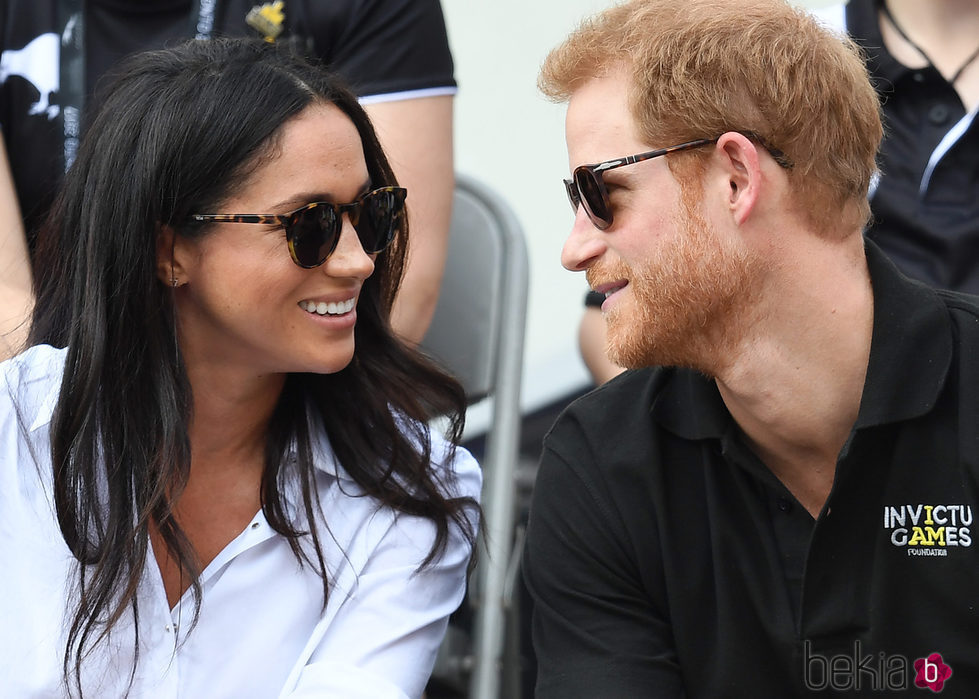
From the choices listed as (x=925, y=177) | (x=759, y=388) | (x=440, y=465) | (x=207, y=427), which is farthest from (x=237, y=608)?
(x=925, y=177)

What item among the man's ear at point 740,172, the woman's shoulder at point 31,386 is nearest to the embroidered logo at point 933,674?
the man's ear at point 740,172

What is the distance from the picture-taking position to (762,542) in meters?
2.06

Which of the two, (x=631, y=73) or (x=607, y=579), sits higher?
(x=631, y=73)

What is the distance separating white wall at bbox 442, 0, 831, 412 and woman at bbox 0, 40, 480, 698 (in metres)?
2.02

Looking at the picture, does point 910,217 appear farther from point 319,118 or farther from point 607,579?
point 319,118

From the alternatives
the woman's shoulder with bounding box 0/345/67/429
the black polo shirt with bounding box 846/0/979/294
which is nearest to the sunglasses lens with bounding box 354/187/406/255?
the woman's shoulder with bounding box 0/345/67/429

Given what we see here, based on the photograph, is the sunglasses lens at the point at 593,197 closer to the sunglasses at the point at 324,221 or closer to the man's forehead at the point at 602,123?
the man's forehead at the point at 602,123

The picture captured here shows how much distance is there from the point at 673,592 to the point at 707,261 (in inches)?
20.5

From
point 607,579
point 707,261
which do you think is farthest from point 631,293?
point 607,579

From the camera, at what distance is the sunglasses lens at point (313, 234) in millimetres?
2158

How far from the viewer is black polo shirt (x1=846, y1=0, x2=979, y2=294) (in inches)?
105

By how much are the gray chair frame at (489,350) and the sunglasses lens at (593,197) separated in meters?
0.71

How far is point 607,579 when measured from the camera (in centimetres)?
217

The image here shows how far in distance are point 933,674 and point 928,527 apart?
219mm
